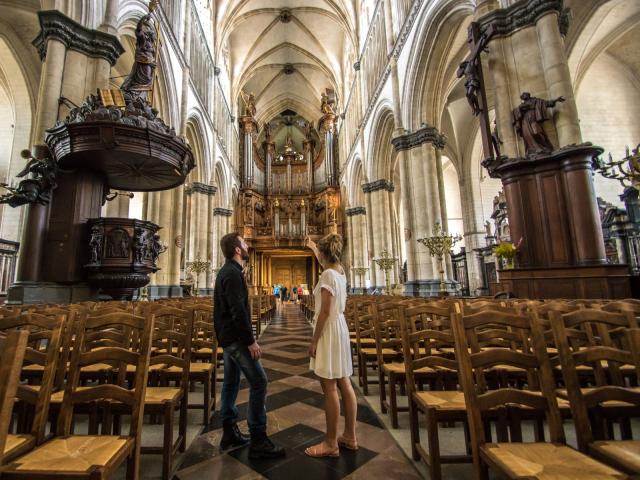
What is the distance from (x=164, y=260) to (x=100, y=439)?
31.9 ft

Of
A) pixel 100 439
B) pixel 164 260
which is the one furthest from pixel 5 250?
pixel 100 439

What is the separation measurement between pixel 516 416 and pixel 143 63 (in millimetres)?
8523

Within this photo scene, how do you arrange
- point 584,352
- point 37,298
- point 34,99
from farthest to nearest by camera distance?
point 34,99
point 37,298
point 584,352

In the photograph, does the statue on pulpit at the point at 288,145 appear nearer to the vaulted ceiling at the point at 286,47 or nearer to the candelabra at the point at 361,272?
the vaulted ceiling at the point at 286,47

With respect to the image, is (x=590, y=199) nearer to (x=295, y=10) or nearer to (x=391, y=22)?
(x=391, y=22)

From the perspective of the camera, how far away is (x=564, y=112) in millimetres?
5094

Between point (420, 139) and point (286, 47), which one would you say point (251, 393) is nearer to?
point (420, 139)

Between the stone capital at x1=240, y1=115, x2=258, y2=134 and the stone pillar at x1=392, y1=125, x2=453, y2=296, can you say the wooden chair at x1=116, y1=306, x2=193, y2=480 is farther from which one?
the stone capital at x1=240, y1=115, x2=258, y2=134

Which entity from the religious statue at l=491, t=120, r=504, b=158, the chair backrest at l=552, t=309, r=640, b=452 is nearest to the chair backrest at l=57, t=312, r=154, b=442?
the chair backrest at l=552, t=309, r=640, b=452

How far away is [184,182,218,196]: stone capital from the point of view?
1423cm

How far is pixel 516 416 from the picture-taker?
1528mm

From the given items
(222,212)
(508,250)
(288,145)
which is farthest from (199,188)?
(288,145)

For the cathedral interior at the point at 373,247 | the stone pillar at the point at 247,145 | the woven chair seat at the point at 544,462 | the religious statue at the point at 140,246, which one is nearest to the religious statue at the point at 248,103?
the stone pillar at the point at 247,145

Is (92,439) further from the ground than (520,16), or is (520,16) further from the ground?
(520,16)
